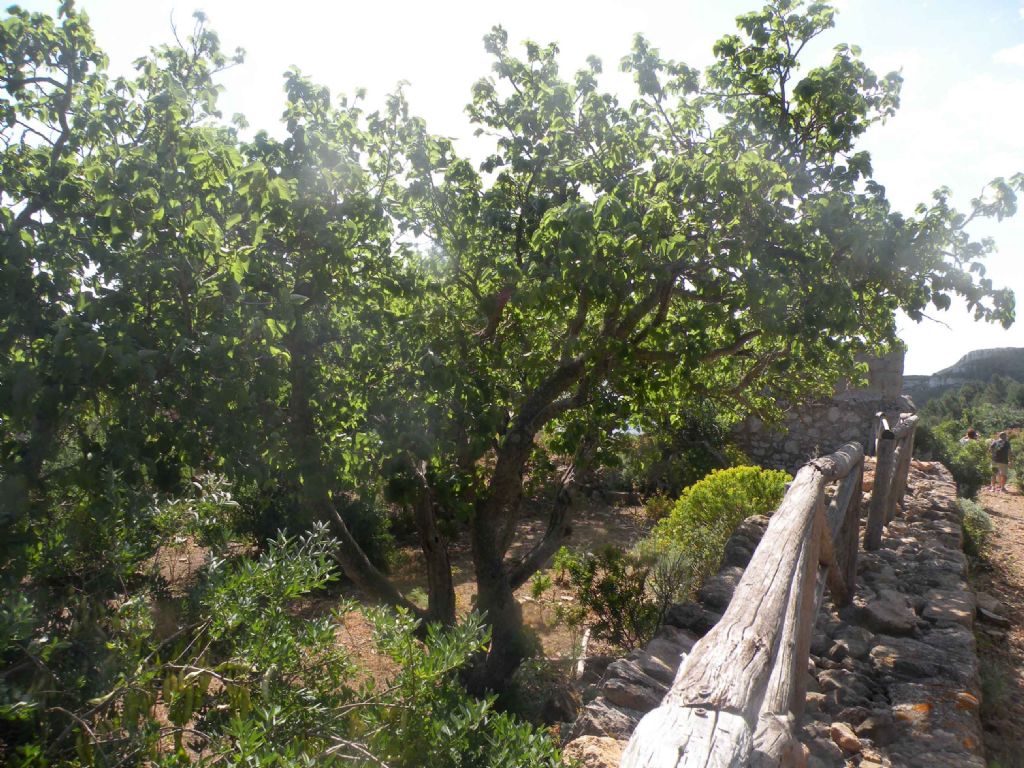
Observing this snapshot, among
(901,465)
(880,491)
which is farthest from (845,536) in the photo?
(901,465)

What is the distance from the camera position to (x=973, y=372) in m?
33.2

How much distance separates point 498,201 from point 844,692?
3.49 m

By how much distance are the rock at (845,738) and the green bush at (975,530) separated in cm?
550

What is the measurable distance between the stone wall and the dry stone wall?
6500mm

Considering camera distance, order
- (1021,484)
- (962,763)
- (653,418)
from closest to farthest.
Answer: (962,763), (653,418), (1021,484)

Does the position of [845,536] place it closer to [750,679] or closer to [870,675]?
[870,675]

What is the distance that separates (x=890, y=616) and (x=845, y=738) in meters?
1.63

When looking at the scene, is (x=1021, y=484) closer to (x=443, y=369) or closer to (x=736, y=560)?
(x=736, y=560)

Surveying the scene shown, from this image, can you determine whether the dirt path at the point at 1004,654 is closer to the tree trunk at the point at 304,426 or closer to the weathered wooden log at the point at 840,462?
the weathered wooden log at the point at 840,462

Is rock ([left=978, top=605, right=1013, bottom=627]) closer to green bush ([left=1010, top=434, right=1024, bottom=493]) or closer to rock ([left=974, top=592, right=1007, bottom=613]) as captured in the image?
rock ([left=974, top=592, right=1007, bottom=613])

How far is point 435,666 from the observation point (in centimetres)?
211

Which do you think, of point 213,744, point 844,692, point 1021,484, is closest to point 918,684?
point 844,692

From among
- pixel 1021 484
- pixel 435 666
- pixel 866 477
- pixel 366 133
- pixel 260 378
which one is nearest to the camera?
pixel 435 666

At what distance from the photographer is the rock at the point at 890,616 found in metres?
4.40
